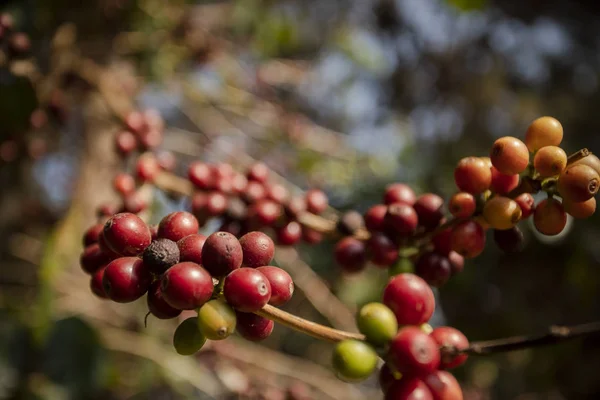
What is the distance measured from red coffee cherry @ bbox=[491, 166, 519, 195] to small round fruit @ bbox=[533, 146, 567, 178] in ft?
0.19

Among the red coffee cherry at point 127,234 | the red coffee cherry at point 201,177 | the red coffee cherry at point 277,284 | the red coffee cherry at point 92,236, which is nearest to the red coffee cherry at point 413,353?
the red coffee cherry at point 277,284

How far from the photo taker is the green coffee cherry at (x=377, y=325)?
2.02 feet

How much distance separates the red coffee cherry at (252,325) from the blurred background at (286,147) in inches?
31.0

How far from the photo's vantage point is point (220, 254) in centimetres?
63

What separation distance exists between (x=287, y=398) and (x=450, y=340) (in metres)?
1.17

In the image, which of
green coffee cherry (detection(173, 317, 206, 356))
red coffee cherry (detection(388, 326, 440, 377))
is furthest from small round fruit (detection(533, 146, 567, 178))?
green coffee cherry (detection(173, 317, 206, 356))

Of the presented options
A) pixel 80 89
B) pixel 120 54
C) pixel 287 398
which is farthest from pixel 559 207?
pixel 120 54

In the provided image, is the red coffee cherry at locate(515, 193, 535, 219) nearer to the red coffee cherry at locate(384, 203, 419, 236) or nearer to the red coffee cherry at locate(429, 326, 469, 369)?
the red coffee cherry at locate(384, 203, 419, 236)

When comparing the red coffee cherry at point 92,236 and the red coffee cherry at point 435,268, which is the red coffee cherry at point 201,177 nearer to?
the red coffee cherry at point 92,236

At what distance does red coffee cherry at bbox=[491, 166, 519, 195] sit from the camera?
84cm

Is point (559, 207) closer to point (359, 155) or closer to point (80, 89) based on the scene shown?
point (80, 89)

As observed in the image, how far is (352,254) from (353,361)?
488mm

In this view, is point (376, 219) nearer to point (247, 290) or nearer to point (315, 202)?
point (315, 202)

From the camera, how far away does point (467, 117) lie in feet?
14.1
